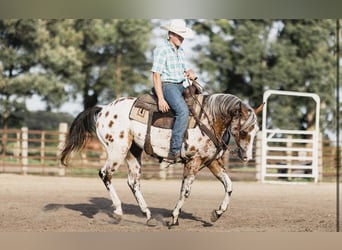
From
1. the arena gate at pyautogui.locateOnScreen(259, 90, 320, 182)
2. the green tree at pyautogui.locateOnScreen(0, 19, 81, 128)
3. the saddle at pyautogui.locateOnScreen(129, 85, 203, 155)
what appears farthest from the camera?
the green tree at pyautogui.locateOnScreen(0, 19, 81, 128)

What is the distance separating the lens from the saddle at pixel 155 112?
468 cm

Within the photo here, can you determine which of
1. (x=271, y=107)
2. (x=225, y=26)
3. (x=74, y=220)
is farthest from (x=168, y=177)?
(x=74, y=220)

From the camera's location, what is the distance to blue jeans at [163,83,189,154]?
455cm

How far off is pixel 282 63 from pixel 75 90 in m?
4.33

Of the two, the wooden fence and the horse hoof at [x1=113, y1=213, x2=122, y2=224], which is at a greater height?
the wooden fence

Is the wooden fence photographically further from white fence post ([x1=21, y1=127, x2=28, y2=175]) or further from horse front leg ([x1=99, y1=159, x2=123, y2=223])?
horse front leg ([x1=99, y1=159, x2=123, y2=223])

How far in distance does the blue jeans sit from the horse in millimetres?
85

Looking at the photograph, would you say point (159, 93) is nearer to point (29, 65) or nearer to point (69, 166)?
point (69, 166)

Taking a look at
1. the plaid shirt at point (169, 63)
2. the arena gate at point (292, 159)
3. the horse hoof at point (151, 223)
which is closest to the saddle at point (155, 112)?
the plaid shirt at point (169, 63)

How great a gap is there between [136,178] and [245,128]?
3.16 ft

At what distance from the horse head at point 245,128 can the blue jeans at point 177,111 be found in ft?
1.22

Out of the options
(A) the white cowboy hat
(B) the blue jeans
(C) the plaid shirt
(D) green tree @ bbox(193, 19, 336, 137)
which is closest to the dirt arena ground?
(B) the blue jeans

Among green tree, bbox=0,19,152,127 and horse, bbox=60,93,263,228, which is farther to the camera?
green tree, bbox=0,19,152,127

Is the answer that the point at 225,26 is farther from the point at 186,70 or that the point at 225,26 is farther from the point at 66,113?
the point at 186,70
